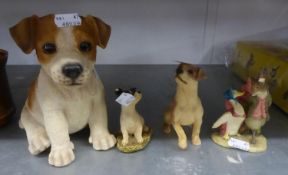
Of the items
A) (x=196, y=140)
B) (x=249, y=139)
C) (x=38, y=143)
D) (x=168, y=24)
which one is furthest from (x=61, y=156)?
(x=168, y=24)

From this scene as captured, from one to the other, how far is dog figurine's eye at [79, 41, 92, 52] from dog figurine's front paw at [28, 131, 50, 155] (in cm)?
21

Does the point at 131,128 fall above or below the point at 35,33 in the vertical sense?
below

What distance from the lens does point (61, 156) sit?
2.03 ft

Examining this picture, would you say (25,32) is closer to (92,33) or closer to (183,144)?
(92,33)

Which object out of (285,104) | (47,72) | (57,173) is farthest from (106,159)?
(285,104)

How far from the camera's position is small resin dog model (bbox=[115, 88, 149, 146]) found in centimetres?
63

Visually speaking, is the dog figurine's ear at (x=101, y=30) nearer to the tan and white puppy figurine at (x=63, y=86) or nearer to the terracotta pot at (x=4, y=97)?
the tan and white puppy figurine at (x=63, y=86)

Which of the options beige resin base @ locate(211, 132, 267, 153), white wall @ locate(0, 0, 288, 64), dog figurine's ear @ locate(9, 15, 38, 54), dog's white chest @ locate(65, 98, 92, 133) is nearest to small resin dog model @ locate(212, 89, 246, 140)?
beige resin base @ locate(211, 132, 267, 153)

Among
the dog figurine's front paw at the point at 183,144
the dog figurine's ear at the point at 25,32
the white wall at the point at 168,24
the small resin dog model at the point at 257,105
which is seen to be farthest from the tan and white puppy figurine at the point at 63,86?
the white wall at the point at 168,24

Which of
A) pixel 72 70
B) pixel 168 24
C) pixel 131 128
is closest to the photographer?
pixel 72 70

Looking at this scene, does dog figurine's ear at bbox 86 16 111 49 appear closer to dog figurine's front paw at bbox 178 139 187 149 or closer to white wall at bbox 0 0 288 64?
dog figurine's front paw at bbox 178 139 187 149

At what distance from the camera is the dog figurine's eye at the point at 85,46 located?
0.58 metres

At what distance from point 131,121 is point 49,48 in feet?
0.72

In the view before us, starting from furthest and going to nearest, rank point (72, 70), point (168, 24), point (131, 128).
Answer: point (168, 24)
point (131, 128)
point (72, 70)
